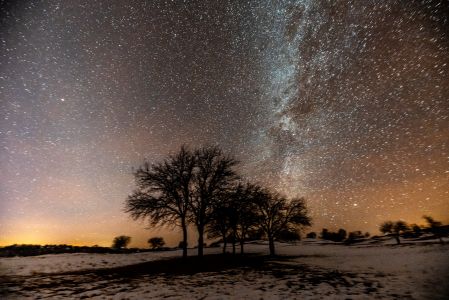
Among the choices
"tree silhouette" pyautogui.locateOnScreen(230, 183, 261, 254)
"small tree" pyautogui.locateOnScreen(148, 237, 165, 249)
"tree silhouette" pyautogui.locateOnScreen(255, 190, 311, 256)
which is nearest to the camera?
"tree silhouette" pyautogui.locateOnScreen(230, 183, 261, 254)

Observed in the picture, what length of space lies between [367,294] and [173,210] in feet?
62.5

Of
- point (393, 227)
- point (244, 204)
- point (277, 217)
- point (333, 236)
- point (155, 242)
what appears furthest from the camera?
point (333, 236)

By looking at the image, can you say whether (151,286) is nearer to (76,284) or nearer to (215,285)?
(215,285)

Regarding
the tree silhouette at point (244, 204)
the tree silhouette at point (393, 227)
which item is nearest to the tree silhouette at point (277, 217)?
the tree silhouette at point (244, 204)

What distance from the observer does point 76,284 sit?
13.2 meters

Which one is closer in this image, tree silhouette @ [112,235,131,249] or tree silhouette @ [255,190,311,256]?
tree silhouette @ [255,190,311,256]

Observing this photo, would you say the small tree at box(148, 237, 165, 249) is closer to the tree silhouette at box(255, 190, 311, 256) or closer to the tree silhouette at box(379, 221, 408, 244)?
the tree silhouette at box(255, 190, 311, 256)

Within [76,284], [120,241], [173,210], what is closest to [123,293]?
[76,284]

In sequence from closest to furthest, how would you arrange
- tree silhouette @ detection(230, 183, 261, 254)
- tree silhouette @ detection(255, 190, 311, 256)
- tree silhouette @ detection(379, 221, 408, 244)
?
tree silhouette @ detection(230, 183, 261, 254), tree silhouette @ detection(255, 190, 311, 256), tree silhouette @ detection(379, 221, 408, 244)

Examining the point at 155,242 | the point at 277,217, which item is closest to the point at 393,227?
the point at 277,217

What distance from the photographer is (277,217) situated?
34.4 metres

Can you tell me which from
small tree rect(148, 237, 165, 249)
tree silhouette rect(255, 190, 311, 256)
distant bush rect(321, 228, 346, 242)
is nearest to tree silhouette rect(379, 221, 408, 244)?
distant bush rect(321, 228, 346, 242)

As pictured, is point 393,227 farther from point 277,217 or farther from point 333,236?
point 277,217

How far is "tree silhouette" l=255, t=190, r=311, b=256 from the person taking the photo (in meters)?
34.1
